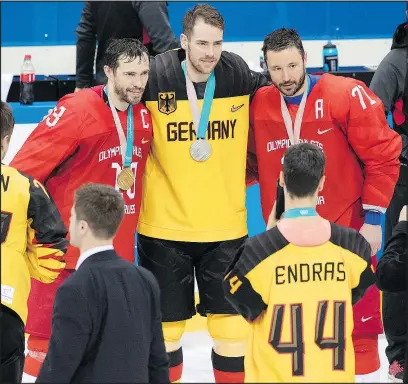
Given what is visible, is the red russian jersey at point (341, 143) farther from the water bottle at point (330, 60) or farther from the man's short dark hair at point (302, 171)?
the water bottle at point (330, 60)

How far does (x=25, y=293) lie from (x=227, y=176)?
124 centimetres

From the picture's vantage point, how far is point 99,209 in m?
3.91

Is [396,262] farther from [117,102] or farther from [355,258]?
[117,102]

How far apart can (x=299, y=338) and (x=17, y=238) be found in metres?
1.17

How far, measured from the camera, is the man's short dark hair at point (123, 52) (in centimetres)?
502

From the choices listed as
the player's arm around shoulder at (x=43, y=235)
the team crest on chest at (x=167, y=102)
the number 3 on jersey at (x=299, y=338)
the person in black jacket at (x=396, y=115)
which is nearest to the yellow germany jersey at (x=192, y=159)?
the team crest on chest at (x=167, y=102)

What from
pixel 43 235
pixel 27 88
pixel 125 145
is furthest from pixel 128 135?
pixel 27 88

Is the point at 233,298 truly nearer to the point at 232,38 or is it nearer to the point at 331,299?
the point at 331,299

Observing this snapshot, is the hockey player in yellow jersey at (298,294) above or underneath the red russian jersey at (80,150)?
underneath

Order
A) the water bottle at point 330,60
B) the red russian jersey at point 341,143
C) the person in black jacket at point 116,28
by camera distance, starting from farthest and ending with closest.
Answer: the water bottle at point 330,60
the person in black jacket at point 116,28
the red russian jersey at point 341,143

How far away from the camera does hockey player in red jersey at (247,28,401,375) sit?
17.1 ft

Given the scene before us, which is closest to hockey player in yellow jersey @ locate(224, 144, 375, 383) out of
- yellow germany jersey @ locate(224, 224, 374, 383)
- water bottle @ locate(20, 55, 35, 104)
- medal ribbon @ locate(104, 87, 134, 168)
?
yellow germany jersey @ locate(224, 224, 374, 383)

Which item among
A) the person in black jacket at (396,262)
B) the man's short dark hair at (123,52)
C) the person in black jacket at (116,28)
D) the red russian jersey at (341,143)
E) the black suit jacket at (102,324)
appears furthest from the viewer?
the person in black jacket at (116,28)

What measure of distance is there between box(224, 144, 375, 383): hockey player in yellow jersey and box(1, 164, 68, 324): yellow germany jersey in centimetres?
83
